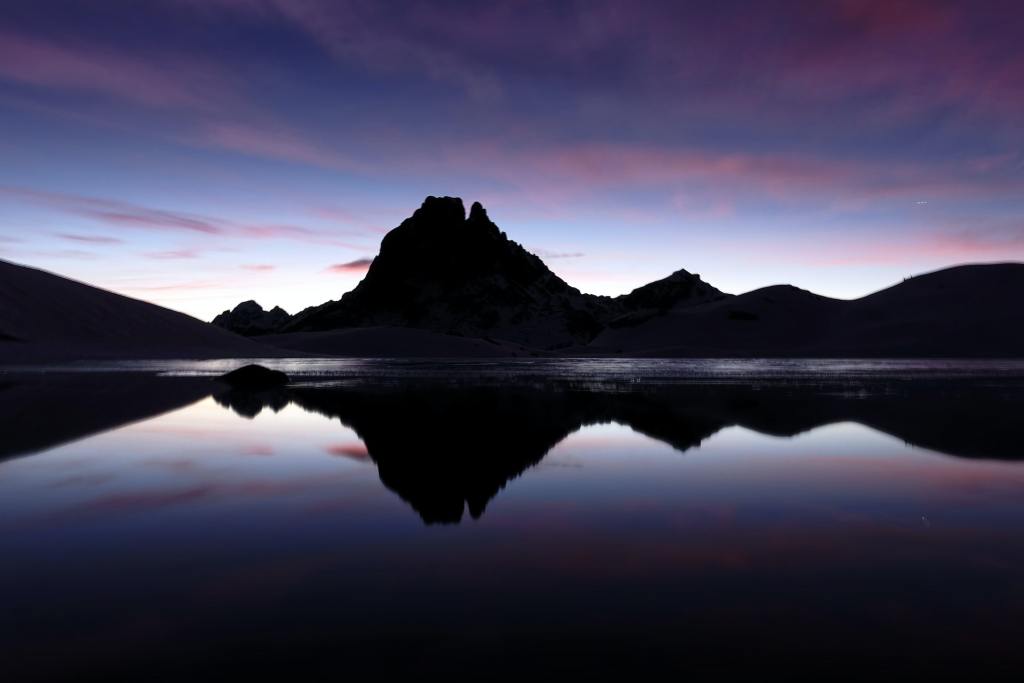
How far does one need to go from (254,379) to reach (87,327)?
7737 centimetres

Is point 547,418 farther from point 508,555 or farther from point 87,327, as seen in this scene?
point 87,327

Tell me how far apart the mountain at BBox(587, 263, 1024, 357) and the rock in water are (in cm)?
11603

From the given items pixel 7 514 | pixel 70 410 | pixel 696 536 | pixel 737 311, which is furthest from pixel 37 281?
pixel 737 311

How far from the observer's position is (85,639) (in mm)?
5617

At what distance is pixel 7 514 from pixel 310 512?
14.7 feet

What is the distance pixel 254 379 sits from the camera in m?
43.3

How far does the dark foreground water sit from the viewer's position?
534 centimetres

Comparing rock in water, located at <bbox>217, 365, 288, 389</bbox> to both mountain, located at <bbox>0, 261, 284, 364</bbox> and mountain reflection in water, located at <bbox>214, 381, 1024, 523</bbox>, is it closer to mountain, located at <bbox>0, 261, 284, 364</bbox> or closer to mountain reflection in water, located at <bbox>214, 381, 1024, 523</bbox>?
mountain reflection in water, located at <bbox>214, 381, 1024, 523</bbox>

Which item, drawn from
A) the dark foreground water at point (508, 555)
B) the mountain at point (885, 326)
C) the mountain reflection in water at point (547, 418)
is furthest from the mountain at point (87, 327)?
the mountain at point (885, 326)

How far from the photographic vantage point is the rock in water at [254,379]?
42656 millimetres

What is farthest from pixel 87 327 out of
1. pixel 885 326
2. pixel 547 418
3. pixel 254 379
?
pixel 885 326

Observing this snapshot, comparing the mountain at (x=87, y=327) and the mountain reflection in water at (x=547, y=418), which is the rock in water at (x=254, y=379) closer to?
the mountain reflection in water at (x=547, y=418)

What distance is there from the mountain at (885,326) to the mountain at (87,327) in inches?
3812

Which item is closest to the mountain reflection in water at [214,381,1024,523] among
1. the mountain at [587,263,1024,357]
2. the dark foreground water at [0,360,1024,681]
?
the dark foreground water at [0,360,1024,681]
